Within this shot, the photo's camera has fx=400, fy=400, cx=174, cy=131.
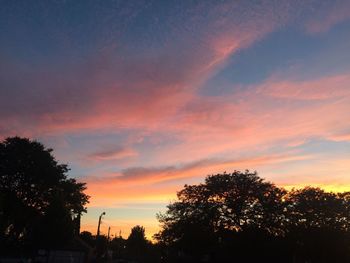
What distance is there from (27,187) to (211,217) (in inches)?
1147

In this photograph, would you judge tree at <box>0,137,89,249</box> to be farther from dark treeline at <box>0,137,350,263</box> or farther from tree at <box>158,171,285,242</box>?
tree at <box>158,171,285,242</box>

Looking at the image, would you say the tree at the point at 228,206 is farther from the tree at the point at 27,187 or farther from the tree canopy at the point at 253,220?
the tree at the point at 27,187

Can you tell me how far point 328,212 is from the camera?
210 feet

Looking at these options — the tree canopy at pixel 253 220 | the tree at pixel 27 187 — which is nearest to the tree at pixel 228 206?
the tree canopy at pixel 253 220

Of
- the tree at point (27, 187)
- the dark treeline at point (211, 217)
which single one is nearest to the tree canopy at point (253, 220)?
the dark treeline at point (211, 217)

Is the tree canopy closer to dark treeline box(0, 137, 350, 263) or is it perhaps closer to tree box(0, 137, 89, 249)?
dark treeline box(0, 137, 350, 263)

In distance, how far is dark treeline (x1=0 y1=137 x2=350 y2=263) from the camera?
193 ft

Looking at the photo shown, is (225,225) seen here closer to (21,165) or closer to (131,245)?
(21,165)

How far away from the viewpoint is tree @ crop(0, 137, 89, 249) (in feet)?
201

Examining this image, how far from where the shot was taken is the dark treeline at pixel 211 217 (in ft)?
193

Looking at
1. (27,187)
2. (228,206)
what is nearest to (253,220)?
(228,206)

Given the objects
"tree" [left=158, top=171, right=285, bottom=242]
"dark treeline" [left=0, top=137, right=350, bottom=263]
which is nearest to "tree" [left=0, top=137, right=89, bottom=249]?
"dark treeline" [left=0, top=137, right=350, bottom=263]

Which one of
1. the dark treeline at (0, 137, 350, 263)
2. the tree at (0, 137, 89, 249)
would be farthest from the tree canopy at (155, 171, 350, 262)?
the tree at (0, 137, 89, 249)

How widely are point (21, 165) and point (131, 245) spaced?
8536 cm
